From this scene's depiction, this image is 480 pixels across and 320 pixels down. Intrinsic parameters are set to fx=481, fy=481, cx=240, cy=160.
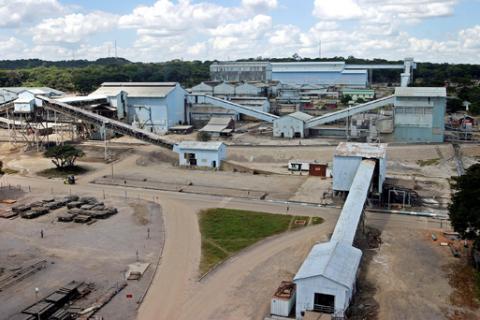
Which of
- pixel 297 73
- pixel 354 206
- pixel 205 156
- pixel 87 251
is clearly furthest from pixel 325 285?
pixel 297 73

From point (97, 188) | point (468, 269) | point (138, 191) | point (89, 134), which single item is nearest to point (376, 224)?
point (468, 269)

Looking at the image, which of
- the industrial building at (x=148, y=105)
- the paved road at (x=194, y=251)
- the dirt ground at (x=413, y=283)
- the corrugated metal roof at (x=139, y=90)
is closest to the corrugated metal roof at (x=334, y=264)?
the dirt ground at (x=413, y=283)

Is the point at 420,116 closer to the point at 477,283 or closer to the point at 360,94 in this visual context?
the point at 477,283

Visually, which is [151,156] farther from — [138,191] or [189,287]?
[189,287]

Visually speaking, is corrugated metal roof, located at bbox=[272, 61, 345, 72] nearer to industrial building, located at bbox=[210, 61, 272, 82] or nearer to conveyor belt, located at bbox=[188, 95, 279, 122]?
industrial building, located at bbox=[210, 61, 272, 82]

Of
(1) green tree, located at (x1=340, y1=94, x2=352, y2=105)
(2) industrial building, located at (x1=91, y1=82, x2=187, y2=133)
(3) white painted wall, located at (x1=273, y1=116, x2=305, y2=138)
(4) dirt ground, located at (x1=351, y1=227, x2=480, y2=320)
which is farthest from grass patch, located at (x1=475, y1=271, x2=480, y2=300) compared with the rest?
(1) green tree, located at (x1=340, y1=94, x2=352, y2=105)

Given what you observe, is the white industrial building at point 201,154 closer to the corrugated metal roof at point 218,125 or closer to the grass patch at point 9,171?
the corrugated metal roof at point 218,125
